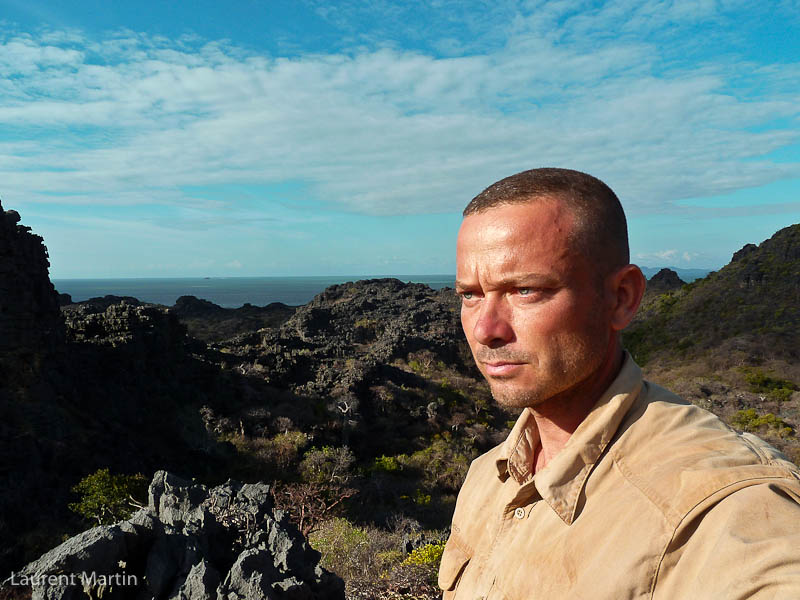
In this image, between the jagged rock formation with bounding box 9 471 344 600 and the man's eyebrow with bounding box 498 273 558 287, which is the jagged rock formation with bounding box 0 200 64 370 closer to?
the jagged rock formation with bounding box 9 471 344 600

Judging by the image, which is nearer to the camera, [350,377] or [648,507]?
[648,507]

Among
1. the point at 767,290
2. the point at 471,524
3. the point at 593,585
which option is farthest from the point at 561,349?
the point at 767,290

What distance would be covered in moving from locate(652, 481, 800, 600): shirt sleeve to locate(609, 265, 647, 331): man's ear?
54cm

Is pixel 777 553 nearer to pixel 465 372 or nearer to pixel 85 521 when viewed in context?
pixel 85 521

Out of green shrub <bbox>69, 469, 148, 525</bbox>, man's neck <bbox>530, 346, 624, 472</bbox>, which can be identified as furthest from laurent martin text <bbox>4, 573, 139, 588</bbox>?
green shrub <bbox>69, 469, 148, 525</bbox>

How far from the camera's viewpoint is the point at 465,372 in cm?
4050

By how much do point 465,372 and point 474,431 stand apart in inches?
565

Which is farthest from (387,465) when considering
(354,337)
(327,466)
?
(354,337)

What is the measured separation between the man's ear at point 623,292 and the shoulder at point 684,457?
0.73 ft

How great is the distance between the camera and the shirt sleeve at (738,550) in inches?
37.0

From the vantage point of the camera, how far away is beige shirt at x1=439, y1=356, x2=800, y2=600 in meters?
0.98

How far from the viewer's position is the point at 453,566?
6.55 ft

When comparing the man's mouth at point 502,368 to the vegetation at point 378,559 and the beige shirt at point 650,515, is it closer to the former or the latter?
the beige shirt at point 650,515

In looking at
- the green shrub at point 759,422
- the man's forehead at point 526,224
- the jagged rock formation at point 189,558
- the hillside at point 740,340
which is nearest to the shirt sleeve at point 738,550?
the man's forehead at point 526,224
